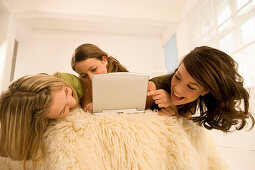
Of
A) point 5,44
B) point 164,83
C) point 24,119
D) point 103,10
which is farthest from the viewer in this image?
point 103,10

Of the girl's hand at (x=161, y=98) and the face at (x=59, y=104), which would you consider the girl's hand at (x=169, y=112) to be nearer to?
the girl's hand at (x=161, y=98)

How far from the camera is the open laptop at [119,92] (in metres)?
0.65

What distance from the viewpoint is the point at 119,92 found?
2.26 feet

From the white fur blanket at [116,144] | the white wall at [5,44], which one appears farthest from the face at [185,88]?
the white wall at [5,44]

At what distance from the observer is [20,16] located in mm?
2939

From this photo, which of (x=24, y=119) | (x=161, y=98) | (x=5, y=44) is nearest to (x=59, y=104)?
(x=24, y=119)

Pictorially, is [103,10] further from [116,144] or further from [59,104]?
[116,144]

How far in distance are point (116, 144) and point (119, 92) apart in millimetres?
201

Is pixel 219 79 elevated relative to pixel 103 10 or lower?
lower

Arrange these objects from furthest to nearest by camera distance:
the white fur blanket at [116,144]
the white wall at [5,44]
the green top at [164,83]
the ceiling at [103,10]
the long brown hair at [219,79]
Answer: the ceiling at [103,10]
the white wall at [5,44]
the green top at [164,83]
the long brown hair at [219,79]
the white fur blanket at [116,144]

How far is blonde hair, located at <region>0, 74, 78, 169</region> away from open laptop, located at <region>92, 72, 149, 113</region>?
181mm

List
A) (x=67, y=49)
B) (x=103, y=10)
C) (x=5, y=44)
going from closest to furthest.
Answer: (x=5, y=44), (x=103, y=10), (x=67, y=49)

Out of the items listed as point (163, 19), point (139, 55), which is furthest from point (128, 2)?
point (139, 55)

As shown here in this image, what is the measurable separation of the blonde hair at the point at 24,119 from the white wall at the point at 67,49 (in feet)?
11.4
